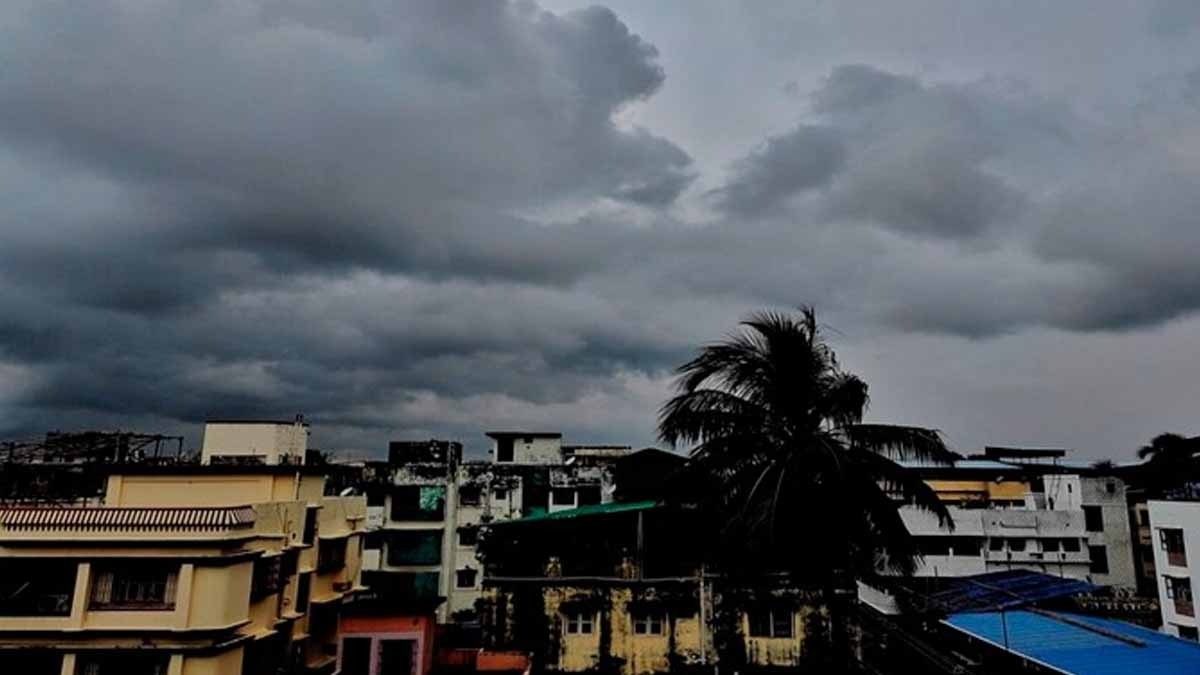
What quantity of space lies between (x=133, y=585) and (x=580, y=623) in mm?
13462

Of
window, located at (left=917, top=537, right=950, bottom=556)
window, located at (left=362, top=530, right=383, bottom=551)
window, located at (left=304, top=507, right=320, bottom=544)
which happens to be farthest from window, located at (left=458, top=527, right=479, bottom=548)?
window, located at (left=917, top=537, right=950, bottom=556)

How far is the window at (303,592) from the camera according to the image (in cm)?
2680

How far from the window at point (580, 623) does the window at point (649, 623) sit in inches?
60.3

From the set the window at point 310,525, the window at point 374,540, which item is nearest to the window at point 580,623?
the window at point 310,525

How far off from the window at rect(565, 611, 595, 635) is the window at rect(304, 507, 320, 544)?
9938 millimetres

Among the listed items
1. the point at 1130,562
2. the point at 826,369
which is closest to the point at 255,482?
the point at 826,369

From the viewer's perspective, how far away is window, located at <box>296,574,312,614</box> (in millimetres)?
26797

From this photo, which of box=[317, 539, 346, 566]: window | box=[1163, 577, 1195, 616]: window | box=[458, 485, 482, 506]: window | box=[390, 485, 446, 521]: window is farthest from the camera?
box=[458, 485, 482, 506]: window

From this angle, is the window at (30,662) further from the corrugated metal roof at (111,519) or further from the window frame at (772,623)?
the window frame at (772,623)

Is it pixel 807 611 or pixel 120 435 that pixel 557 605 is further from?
pixel 120 435

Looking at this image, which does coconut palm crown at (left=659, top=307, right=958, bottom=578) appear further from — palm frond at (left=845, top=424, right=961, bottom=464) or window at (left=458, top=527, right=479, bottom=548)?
window at (left=458, top=527, right=479, bottom=548)

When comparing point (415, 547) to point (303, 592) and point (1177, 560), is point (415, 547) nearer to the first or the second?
point (303, 592)

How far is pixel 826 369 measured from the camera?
51.3ft

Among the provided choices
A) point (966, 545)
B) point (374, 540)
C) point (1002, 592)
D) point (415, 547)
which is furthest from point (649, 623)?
point (966, 545)
